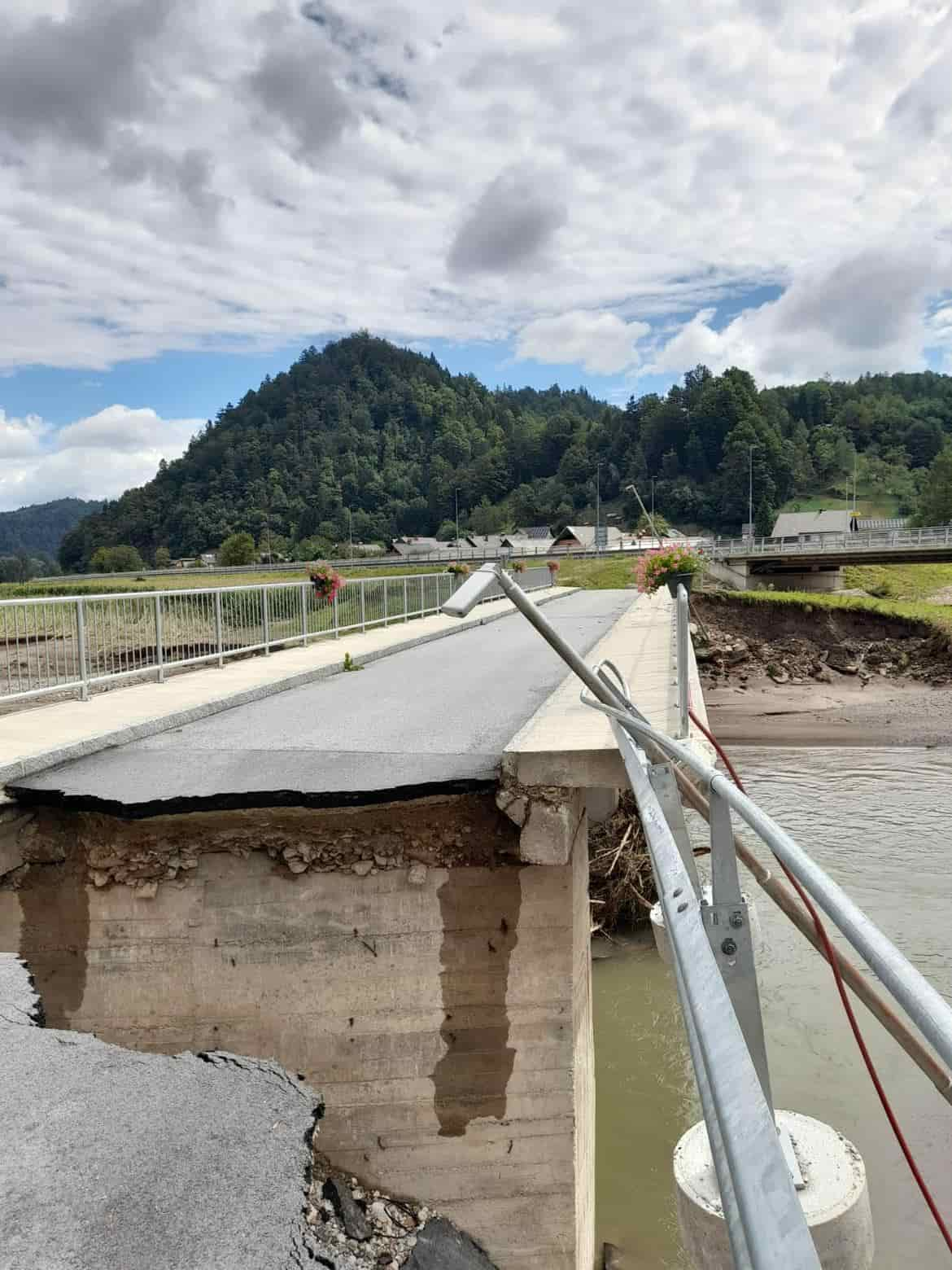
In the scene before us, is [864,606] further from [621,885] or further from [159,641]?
[159,641]

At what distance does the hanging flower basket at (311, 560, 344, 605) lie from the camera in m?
18.3

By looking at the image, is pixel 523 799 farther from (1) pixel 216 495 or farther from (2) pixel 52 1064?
(1) pixel 216 495

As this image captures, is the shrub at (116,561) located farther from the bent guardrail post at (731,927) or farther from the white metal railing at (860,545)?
the bent guardrail post at (731,927)

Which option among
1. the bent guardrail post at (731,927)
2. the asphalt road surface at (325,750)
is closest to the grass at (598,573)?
the asphalt road surface at (325,750)

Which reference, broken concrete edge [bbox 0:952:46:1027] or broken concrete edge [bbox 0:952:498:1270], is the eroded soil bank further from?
broken concrete edge [bbox 0:952:46:1027]

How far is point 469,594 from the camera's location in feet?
12.3

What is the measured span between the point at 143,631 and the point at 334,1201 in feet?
26.7

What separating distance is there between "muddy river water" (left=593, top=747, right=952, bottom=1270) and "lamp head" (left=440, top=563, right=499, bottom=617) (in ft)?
19.1

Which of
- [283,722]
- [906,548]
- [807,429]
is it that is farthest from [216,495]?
[283,722]

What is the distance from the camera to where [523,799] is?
19.3ft

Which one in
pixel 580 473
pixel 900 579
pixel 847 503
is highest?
pixel 580 473

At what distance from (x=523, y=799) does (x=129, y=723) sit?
4.24 metres

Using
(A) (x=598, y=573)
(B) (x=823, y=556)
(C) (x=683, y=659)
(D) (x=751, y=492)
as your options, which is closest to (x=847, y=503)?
(D) (x=751, y=492)

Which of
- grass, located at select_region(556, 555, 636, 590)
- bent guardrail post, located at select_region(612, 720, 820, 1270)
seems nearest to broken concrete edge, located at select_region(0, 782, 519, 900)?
bent guardrail post, located at select_region(612, 720, 820, 1270)
